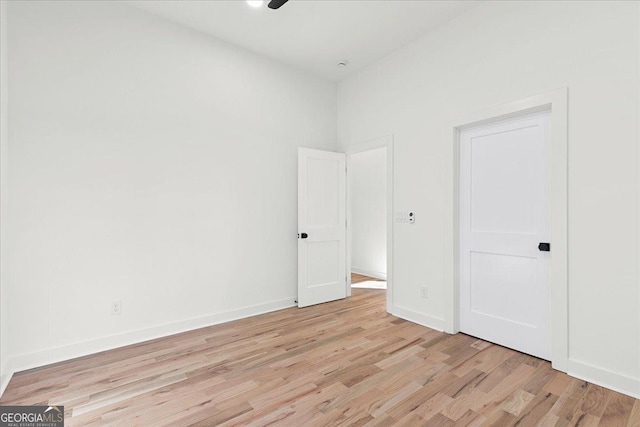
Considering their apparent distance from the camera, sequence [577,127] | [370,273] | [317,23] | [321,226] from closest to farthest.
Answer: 1. [577,127]
2. [317,23]
3. [321,226]
4. [370,273]

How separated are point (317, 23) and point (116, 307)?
341cm

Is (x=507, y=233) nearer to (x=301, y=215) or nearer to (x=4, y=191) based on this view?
(x=301, y=215)

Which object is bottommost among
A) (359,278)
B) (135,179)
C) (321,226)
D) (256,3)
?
(359,278)

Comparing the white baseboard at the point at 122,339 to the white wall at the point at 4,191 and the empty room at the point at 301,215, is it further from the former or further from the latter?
the white wall at the point at 4,191

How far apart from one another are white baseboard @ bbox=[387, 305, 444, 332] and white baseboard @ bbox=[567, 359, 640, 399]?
1.12m

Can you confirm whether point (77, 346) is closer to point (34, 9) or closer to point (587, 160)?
point (34, 9)

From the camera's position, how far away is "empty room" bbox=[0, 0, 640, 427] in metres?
2.13

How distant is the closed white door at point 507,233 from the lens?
2.60 m

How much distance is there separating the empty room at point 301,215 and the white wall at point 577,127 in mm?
14

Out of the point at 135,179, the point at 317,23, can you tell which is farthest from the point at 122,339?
the point at 317,23

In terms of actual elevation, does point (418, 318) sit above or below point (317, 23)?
below

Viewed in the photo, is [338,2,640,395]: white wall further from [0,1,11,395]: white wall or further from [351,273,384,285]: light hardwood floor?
[0,1,11,395]: white wall

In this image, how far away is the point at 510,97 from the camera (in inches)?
107

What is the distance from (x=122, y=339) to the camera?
2908 mm
